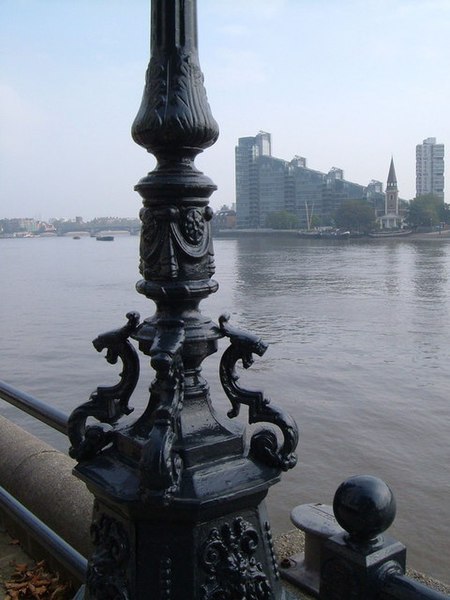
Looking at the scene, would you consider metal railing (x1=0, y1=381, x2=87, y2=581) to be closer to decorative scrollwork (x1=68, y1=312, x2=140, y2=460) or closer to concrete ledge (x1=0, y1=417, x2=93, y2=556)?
concrete ledge (x1=0, y1=417, x2=93, y2=556)

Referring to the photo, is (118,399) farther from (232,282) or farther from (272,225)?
(272,225)

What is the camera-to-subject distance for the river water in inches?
304

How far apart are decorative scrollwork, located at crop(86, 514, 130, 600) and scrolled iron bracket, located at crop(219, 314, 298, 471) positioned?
33cm

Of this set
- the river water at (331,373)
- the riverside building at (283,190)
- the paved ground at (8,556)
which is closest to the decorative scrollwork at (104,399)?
the paved ground at (8,556)

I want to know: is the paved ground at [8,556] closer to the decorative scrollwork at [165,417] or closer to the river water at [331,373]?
the decorative scrollwork at [165,417]

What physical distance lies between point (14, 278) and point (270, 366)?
30.7 meters

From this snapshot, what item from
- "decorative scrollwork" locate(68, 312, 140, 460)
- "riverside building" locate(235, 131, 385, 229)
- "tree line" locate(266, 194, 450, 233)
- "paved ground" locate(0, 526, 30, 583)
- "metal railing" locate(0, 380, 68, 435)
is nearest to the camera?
"decorative scrollwork" locate(68, 312, 140, 460)

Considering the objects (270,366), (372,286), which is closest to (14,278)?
(372,286)

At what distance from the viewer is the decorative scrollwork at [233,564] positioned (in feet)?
4.42

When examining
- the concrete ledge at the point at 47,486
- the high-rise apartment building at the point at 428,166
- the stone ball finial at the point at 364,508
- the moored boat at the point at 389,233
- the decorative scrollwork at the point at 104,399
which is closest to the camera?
the stone ball finial at the point at 364,508

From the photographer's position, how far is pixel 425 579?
11.0 ft

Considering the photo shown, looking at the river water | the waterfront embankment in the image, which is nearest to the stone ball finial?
the waterfront embankment

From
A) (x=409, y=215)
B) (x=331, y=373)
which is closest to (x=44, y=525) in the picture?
(x=331, y=373)

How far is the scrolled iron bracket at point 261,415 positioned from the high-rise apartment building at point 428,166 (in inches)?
6116
